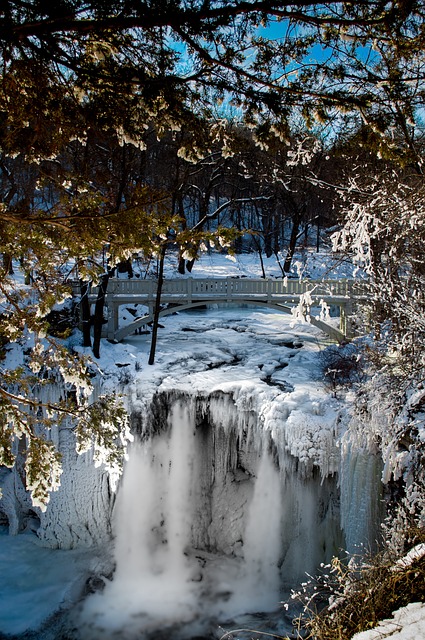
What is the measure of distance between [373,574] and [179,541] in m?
9.19

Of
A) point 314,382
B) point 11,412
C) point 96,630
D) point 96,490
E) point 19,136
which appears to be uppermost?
point 19,136

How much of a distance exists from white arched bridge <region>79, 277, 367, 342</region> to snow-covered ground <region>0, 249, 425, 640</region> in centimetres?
73

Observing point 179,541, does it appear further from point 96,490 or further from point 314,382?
point 314,382

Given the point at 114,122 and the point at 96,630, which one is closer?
the point at 114,122

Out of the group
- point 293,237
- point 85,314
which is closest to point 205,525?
point 85,314

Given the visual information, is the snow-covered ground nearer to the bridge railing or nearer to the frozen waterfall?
the frozen waterfall

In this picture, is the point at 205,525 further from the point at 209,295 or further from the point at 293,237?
the point at 293,237

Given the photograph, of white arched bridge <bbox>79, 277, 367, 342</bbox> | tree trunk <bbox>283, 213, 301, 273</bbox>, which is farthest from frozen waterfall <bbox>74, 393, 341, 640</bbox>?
tree trunk <bbox>283, 213, 301, 273</bbox>

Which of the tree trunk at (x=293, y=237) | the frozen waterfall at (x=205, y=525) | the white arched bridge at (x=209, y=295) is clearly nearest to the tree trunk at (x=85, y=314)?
the white arched bridge at (x=209, y=295)

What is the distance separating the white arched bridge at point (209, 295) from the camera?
14945mm

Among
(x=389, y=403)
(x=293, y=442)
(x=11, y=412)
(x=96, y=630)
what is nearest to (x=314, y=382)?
(x=293, y=442)

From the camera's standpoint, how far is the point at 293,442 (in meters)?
10.3

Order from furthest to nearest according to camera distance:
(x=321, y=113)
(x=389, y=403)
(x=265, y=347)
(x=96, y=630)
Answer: (x=265, y=347)
(x=96, y=630)
(x=389, y=403)
(x=321, y=113)

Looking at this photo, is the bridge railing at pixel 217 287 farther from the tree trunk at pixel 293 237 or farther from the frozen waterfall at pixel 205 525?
the tree trunk at pixel 293 237
